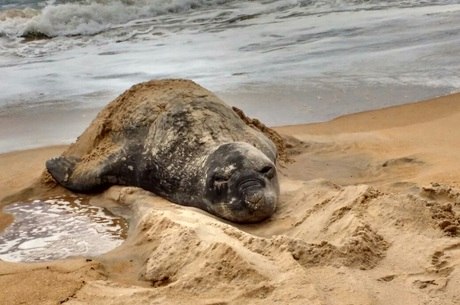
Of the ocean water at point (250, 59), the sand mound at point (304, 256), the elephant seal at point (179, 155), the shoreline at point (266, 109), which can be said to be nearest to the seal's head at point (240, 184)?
the elephant seal at point (179, 155)

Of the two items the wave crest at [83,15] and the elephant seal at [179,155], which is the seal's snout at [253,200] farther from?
the wave crest at [83,15]

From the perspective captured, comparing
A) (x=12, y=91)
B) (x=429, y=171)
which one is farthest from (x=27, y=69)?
(x=429, y=171)

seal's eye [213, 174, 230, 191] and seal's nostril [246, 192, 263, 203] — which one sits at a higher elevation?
seal's eye [213, 174, 230, 191]

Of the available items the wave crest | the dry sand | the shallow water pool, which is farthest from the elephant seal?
the wave crest

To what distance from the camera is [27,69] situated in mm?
11484

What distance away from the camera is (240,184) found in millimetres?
4496

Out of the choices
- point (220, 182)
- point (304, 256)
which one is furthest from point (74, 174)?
point (304, 256)

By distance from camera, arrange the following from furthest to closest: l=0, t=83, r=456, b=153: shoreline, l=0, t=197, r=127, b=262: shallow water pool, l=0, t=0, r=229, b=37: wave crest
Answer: l=0, t=0, r=229, b=37: wave crest < l=0, t=83, r=456, b=153: shoreline < l=0, t=197, r=127, b=262: shallow water pool

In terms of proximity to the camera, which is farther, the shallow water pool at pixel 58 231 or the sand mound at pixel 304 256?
the shallow water pool at pixel 58 231

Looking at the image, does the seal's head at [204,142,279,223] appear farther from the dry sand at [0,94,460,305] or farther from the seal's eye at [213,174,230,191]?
the dry sand at [0,94,460,305]

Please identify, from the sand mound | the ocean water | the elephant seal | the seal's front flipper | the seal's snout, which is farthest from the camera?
the ocean water

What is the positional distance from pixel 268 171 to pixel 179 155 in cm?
77

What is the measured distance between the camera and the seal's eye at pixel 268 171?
15.2ft

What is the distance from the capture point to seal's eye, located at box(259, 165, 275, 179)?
15.2ft
